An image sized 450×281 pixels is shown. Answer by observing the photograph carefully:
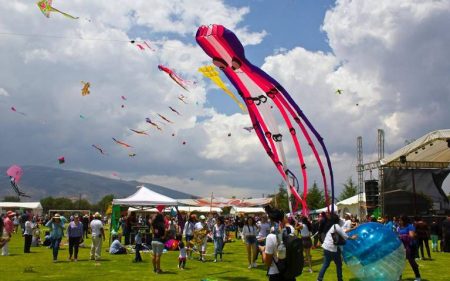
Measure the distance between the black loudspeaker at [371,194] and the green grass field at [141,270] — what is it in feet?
33.7

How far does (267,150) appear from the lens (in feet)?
31.2

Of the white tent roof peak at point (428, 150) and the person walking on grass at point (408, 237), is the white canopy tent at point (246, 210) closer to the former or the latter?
the white tent roof peak at point (428, 150)

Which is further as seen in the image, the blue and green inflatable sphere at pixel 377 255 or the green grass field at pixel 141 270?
the green grass field at pixel 141 270

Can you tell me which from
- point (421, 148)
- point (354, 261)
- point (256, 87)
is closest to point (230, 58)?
point (256, 87)

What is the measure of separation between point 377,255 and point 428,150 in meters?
22.8

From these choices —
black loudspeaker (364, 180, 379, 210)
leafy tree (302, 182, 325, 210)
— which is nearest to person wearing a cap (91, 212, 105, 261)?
black loudspeaker (364, 180, 379, 210)

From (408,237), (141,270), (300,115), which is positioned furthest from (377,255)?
(141,270)

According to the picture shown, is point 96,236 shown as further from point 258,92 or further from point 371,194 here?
point 371,194

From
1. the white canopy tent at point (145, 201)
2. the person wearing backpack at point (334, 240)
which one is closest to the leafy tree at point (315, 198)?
the white canopy tent at point (145, 201)

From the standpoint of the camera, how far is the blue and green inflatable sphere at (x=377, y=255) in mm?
8844

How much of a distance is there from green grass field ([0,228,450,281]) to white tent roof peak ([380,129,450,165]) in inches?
417

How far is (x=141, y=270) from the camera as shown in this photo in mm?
13789

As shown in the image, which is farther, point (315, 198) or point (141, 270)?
point (315, 198)

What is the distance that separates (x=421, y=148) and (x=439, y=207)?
4778 millimetres
